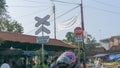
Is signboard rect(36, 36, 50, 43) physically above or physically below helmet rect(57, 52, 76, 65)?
above

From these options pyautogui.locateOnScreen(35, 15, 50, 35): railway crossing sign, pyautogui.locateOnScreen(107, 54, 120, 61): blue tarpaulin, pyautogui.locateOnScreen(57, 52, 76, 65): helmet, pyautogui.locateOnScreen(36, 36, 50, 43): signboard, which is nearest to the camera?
pyautogui.locateOnScreen(36, 36, 50, 43): signboard

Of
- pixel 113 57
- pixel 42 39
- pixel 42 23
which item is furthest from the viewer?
pixel 113 57

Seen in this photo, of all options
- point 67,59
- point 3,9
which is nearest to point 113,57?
point 67,59

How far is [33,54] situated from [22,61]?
367 centimetres

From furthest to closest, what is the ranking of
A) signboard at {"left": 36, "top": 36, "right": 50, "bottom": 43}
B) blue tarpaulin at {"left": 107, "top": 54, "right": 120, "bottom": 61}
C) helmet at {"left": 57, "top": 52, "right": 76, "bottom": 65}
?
1. blue tarpaulin at {"left": 107, "top": 54, "right": 120, "bottom": 61}
2. helmet at {"left": 57, "top": 52, "right": 76, "bottom": 65}
3. signboard at {"left": 36, "top": 36, "right": 50, "bottom": 43}

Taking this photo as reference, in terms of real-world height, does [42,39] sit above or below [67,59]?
above

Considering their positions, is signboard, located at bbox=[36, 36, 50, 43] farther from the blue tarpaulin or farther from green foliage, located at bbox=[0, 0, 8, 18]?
the blue tarpaulin

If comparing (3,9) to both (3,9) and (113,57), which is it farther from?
(113,57)

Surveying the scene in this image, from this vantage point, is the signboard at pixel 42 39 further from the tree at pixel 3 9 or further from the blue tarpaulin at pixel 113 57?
the blue tarpaulin at pixel 113 57

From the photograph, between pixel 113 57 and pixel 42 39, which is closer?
pixel 42 39

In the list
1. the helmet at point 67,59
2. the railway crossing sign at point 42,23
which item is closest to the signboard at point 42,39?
the railway crossing sign at point 42,23

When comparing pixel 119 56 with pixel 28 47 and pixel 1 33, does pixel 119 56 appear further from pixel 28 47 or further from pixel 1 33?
pixel 1 33

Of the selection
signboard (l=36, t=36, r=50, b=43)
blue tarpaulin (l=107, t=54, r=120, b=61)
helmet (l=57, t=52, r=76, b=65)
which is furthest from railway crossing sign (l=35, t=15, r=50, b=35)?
blue tarpaulin (l=107, t=54, r=120, b=61)

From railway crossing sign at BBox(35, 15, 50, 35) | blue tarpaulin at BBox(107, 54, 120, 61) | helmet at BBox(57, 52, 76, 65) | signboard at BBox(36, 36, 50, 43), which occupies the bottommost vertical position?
blue tarpaulin at BBox(107, 54, 120, 61)
